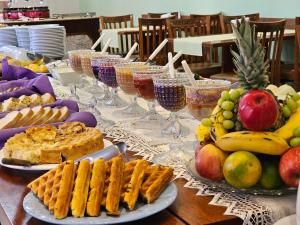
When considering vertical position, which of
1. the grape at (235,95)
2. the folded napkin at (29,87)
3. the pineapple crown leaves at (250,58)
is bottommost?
the folded napkin at (29,87)

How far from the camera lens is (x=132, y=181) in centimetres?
79

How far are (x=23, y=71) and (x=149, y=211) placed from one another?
120cm

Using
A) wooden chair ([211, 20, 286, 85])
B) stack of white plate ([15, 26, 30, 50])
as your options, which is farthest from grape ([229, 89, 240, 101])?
wooden chair ([211, 20, 286, 85])

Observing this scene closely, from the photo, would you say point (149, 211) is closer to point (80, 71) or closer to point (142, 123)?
point (142, 123)

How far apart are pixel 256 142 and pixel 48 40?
6.66 ft

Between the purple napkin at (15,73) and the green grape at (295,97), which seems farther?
the purple napkin at (15,73)

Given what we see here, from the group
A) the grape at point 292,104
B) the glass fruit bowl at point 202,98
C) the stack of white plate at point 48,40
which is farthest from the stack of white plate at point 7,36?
the grape at point 292,104

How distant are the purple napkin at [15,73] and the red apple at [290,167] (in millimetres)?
1221

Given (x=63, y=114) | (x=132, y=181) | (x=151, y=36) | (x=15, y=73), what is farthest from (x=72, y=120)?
(x=151, y=36)

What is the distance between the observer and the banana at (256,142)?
2.57 feet

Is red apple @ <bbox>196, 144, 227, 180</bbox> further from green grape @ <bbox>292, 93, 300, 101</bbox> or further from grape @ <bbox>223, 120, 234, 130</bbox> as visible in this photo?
green grape @ <bbox>292, 93, 300, 101</bbox>

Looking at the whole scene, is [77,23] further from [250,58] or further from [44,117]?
[250,58]

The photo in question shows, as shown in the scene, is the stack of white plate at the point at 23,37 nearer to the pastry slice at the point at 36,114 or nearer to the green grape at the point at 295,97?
the pastry slice at the point at 36,114

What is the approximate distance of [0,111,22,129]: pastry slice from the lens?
121 centimetres
